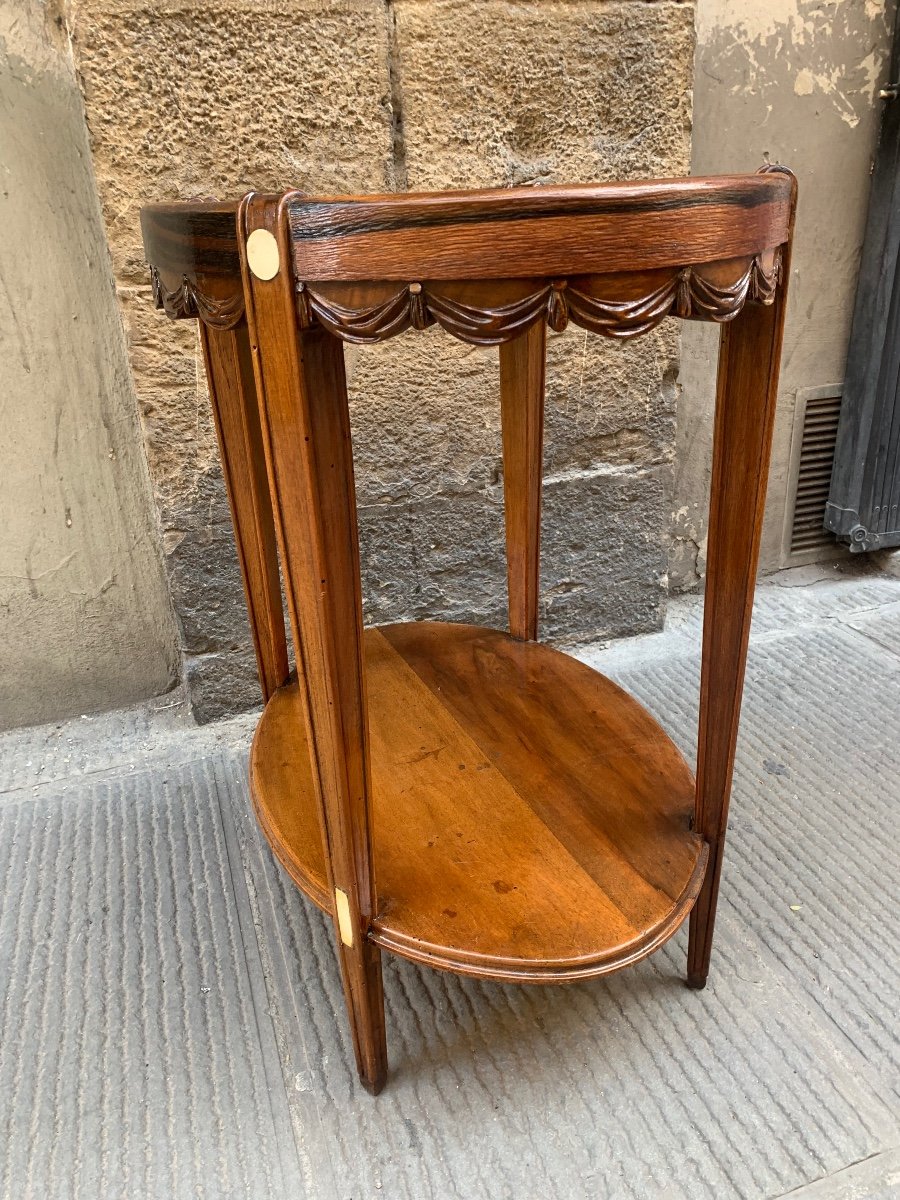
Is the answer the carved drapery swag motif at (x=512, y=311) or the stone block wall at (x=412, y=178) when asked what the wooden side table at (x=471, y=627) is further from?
the stone block wall at (x=412, y=178)

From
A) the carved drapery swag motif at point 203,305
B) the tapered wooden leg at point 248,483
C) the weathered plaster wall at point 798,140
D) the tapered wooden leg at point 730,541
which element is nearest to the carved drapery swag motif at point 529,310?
the tapered wooden leg at point 730,541

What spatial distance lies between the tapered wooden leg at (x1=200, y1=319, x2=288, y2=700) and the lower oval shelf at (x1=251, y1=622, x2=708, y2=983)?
0.31 feet

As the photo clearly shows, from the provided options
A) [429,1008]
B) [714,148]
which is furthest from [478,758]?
[714,148]

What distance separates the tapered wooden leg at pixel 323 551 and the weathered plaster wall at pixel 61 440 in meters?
0.91

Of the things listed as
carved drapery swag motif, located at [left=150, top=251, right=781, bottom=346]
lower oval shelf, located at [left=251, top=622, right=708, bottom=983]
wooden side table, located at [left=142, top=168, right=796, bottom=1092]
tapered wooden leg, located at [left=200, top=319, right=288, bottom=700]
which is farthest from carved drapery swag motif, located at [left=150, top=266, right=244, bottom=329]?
lower oval shelf, located at [left=251, top=622, right=708, bottom=983]

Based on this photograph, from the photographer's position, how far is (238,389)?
1.10 m

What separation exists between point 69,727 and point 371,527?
68 cm

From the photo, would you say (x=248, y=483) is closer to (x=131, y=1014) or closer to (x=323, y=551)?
(x=323, y=551)

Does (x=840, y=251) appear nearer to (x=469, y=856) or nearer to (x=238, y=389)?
(x=238, y=389)

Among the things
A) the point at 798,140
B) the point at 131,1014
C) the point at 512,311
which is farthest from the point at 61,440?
the point at 798,140

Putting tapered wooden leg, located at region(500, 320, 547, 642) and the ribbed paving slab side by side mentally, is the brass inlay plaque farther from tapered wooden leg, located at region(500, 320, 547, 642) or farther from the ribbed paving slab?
tapered wooden leg, located at region(500, 320, 547, 642)

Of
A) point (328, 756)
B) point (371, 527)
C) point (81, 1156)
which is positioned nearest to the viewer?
point (328, 756)

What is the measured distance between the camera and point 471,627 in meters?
1.39

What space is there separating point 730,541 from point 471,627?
2.05ft
